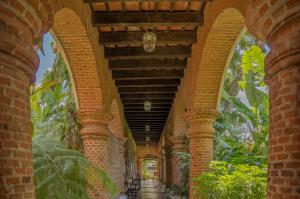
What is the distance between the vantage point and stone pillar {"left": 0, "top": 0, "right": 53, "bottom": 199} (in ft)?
9.98

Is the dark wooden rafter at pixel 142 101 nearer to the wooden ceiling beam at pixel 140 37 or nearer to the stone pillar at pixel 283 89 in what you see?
the wooden ceiling beam at pixel 140 37

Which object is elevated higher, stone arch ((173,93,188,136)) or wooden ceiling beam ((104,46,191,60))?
wooden ceiling beam ((104,46,191,60))

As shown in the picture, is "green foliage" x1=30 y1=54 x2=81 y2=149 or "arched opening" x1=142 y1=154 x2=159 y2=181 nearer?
"green foliage" x1=30 y1=54 x2=81 y2=149

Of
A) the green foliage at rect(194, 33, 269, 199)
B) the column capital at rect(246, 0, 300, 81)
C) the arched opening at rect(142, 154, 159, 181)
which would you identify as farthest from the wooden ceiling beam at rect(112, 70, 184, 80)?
the arched opening at rect(142, 154, 159, 181)

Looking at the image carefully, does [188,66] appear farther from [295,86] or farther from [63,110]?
[295,86]

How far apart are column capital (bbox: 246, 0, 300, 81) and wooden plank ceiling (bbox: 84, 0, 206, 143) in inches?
153

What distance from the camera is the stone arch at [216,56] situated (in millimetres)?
7348

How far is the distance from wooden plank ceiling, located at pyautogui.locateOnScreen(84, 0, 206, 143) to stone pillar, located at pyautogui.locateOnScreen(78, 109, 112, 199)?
1.83 metres

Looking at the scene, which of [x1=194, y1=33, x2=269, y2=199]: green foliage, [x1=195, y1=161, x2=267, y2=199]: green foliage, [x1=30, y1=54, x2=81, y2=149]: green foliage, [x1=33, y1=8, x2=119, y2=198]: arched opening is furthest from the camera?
[x1=30, y1=54, x2=81, y2=149]: green foliage

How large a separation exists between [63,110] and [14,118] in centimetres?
803

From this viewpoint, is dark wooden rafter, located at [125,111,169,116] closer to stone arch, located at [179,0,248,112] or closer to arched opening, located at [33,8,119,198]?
arched opening, located at [33,8,119,198]

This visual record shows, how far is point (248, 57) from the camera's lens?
838 centimetres

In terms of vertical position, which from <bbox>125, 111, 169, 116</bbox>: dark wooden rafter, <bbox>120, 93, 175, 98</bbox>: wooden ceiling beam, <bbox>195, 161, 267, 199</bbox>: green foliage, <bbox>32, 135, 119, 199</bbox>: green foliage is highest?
<bbox>120, 93, 175, 98</bbox>: wooden ceiling beam

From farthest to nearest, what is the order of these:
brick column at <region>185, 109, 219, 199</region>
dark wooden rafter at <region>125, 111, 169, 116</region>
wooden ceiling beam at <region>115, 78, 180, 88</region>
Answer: dark wooden rafter at <region>125, 111, 169, 116</region>, wooden ceiling beam at <region>115, 78, 180, 88</region>, brick column at <region>185, 109, 219, 199</region>
